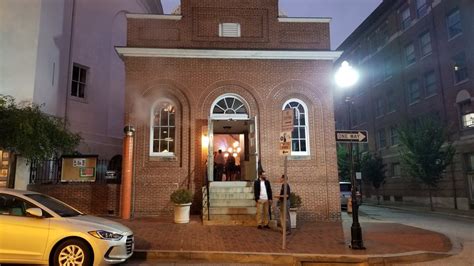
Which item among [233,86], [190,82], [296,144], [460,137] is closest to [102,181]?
[190,82]

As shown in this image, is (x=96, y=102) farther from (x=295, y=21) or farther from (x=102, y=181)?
(x=295, y=21)

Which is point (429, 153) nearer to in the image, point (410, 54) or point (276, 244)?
point (410, 54)

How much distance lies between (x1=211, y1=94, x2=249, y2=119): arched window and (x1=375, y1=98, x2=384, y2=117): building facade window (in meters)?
22.8

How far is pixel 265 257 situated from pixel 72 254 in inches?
153

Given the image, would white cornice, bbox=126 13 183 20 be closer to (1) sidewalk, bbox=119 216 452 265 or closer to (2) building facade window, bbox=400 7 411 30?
(1) sidewalk, bbox=119 216 452 265

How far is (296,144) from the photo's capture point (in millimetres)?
15039

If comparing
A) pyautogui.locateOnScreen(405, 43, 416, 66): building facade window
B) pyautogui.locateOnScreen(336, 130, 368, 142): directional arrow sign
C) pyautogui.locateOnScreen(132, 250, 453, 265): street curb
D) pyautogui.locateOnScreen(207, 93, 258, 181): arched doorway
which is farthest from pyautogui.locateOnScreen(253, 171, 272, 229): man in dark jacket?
pyautogui.locateOnScreen(405, 43, 416, 66): building facade window

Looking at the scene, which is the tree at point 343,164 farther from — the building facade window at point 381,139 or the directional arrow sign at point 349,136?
the directional arrow sign at point 349,136

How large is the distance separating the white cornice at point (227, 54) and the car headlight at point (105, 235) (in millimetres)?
9643

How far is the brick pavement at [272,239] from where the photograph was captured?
8453 millimetres

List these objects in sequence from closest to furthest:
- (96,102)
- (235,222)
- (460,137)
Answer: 1. (235,222)
2. (96,102)
3. (460,137)

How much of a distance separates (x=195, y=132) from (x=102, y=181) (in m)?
4.29

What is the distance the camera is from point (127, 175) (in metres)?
13.6

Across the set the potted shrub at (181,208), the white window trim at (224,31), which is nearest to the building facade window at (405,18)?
the white window trim at (224,31)
